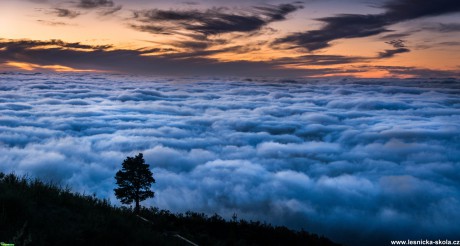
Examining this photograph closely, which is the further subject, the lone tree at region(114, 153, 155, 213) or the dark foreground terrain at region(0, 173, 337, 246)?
the lone tree at region(114, 153, 155, 213)

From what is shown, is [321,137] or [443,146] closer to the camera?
[443,146]

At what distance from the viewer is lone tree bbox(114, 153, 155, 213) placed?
598 inches

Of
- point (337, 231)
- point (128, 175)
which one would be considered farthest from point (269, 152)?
point (128, 175)

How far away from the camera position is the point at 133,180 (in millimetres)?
15453

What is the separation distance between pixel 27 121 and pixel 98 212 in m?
187

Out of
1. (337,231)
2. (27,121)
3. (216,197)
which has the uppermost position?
(27,121)

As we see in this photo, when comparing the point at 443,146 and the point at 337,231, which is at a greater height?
the point at 443,146

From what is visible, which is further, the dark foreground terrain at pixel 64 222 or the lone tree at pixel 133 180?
the lone tree at pixel 133 180

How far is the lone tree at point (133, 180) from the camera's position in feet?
49.8

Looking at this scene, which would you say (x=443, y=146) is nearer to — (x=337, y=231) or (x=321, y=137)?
(x=321, y=137)

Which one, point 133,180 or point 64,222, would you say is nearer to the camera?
point 64,222

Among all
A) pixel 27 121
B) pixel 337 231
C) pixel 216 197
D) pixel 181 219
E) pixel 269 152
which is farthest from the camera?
pixel 27 121

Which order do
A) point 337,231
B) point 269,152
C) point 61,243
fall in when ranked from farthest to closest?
point 269,152 → point 337,231 → point 61,243

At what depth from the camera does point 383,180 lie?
443 ft
